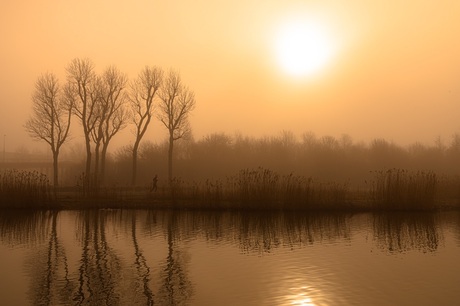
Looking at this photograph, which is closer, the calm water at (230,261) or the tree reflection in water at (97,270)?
the tree reflection in water at (97,270)

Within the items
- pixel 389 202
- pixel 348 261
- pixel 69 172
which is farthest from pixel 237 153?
pixel 348 261

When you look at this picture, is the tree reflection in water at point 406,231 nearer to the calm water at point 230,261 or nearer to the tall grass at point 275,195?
the calm water at point 230,261

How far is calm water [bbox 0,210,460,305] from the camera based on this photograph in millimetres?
9703

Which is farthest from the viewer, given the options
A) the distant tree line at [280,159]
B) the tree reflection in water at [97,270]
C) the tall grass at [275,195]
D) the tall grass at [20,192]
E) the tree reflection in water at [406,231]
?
the distant tree line at [280,159]

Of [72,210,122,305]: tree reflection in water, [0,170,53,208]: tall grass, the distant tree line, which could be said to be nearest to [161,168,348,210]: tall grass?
[72,210,122,305]: tree reflection in water

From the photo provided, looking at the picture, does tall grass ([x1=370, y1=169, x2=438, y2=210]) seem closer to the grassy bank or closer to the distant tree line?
the grassy bank

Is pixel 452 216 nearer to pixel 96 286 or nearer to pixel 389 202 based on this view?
pixel 389 202

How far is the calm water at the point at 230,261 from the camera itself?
970 cm

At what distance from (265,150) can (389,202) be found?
45112 mm

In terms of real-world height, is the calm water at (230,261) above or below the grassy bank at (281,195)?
below

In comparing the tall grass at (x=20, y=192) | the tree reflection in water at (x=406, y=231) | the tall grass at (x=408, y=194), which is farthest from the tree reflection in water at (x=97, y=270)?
the tall grass at (x=408, y=194)

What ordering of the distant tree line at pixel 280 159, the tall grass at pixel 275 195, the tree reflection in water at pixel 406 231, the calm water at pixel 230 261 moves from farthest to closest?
the distant tree line at pixel 280 159 < the tall grass at pixel 275 195 < the tree reflection in water at pixel 406 231 < the calm water at pixel 230 261

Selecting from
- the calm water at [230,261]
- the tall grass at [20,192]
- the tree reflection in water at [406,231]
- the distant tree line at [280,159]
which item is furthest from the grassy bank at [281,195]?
the distant tree line at [280,159]

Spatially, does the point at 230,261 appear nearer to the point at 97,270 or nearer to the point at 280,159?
the point at 97,270
